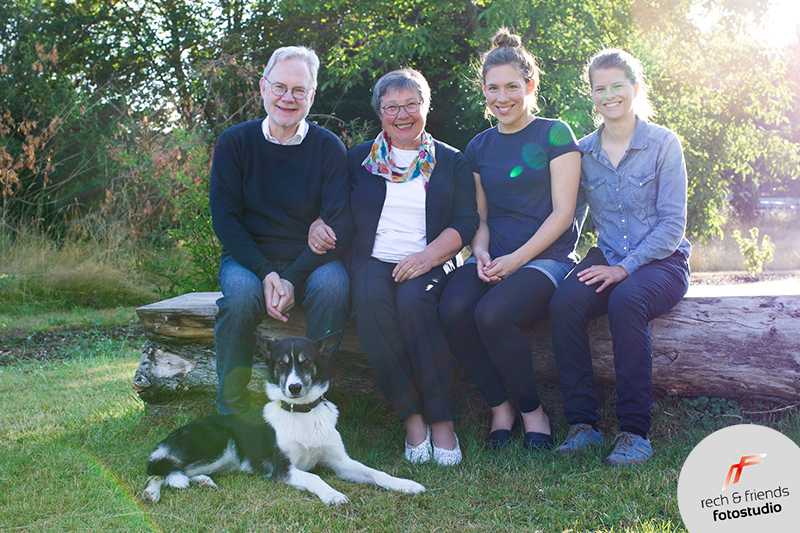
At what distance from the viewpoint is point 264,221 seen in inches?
113

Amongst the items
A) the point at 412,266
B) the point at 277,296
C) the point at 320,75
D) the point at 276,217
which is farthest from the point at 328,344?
the point at 320,75

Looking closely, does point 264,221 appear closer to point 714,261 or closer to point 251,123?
point 251,123

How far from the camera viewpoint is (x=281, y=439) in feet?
7.64

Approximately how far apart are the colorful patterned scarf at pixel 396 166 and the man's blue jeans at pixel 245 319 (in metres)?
0.58

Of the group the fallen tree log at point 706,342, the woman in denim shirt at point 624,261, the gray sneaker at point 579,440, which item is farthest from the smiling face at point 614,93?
the gray sneaker at point 579,440

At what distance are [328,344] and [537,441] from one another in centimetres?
104

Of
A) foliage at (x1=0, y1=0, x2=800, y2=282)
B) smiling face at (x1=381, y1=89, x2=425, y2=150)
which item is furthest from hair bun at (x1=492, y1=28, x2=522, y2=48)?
foliage at (x1=0, y1=0, x2=800, y2=282)

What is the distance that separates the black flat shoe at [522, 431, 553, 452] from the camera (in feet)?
8.36

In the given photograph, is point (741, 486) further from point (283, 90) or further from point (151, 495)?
point (283, 90)

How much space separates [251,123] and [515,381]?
6.00 ft

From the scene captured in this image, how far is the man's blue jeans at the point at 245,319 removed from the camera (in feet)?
8.45

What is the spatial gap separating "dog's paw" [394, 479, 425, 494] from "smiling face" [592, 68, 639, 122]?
190 centimetres

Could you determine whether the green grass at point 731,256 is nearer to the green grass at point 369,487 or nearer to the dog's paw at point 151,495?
the green grass at point 369,487

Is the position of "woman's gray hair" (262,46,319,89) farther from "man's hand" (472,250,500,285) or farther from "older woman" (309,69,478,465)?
"man's hand" (472,250,500,285)
